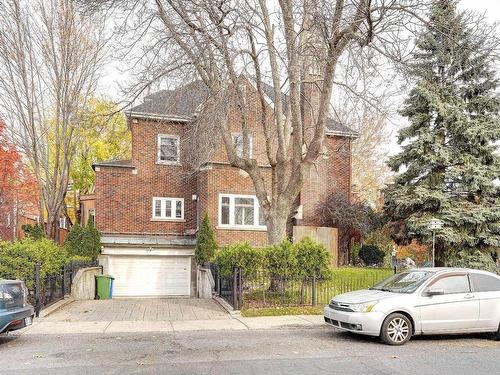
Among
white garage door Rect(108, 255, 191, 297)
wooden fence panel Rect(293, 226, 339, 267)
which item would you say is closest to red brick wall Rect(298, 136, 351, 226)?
wooden fence panel Rect(293, 226, 339, 267)

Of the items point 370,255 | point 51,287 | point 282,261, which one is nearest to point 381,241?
point 370,255

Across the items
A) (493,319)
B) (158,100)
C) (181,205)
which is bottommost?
(493,319)

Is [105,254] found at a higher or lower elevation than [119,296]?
higher

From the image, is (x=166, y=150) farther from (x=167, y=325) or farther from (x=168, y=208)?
(x=167, y=325)

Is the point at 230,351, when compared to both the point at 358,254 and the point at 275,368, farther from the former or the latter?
the point at 358,254

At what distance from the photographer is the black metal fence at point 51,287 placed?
12.3 meters

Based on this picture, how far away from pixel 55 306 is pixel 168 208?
39.4 feet

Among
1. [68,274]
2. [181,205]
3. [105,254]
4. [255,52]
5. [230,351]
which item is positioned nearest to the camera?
[230,351]

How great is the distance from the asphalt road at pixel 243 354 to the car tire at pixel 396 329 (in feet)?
0.52

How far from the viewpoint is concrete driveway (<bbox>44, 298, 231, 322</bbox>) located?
12.3 m

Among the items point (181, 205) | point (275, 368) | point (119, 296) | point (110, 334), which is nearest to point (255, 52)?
point (110, 334)

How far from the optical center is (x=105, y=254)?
933 inches

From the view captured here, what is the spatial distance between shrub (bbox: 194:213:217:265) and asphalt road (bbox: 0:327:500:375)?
36.2ft

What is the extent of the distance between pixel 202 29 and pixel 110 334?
8405 millimetres
